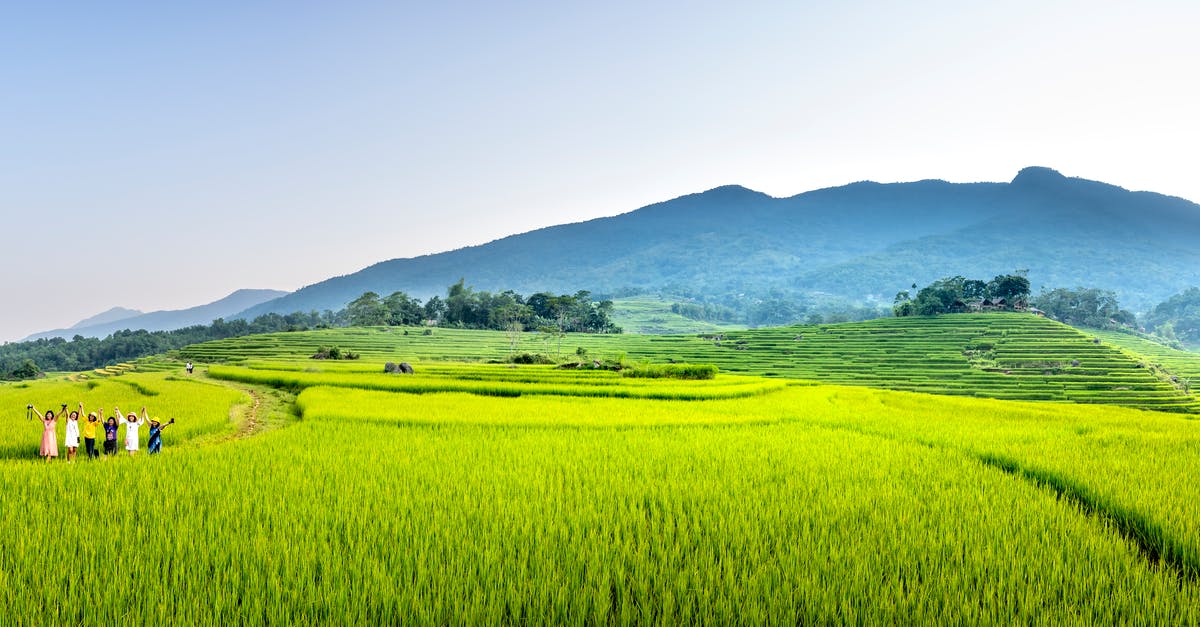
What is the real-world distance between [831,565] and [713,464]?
438 centimetres

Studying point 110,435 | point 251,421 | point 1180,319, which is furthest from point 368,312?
point 1180,319

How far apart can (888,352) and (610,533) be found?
7955 centimetres

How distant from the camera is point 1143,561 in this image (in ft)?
16.5

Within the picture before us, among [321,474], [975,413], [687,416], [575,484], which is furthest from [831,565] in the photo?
[975,413]

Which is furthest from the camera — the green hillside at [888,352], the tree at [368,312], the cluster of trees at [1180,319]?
the cluster of trees at [1180,319]

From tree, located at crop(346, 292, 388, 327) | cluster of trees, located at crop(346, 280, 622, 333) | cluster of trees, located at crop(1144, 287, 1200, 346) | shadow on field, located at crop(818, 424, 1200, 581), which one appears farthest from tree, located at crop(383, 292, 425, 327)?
cluster of trees, located at crop(1144, 287, 1200, 346)

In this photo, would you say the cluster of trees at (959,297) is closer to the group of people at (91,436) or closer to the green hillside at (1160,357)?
the green hillside at (1160,357)

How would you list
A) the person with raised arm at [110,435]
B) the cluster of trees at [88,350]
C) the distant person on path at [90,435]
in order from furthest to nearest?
the cluster of trees at [88,350] → the distant person on path at [90,435] → the person with raised arm at [110,435]

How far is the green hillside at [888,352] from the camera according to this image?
54.6 meters

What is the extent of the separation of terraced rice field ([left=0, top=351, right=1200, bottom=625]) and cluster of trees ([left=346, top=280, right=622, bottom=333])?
341 feet

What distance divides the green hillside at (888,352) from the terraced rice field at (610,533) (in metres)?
54.4

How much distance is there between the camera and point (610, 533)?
5668 mm

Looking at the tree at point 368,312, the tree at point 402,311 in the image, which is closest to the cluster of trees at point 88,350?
the tree at point 368,312

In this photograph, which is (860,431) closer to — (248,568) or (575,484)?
(575,484)
